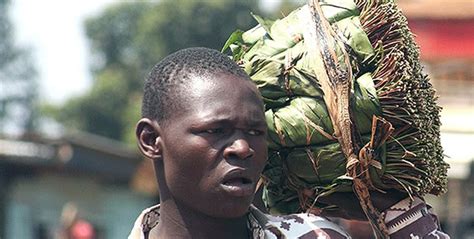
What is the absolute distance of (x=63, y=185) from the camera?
21906 millimetres

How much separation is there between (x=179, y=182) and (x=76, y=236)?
40.0ft

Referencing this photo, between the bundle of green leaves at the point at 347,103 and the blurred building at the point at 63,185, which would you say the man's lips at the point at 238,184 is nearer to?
the bundle of green leaves at the point at 347,103

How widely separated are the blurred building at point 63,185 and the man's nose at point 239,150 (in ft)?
50.7

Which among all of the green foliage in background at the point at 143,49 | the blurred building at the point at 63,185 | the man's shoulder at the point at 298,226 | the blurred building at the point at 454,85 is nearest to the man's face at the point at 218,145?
the man's shoulder at the point at 298,226

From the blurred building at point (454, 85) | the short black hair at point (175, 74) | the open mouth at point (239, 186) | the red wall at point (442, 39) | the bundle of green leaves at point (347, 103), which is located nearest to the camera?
the open mouth at point (239, 186)

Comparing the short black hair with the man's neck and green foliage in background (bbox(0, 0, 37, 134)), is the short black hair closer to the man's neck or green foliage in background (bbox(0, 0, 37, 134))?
the man's neck

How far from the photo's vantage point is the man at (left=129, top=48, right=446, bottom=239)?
331 cm

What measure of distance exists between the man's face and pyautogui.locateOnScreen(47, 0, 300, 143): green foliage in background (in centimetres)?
4493

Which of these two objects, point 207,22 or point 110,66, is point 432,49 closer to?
point 207,22

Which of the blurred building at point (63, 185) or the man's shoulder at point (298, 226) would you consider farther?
the blurred building at point (63, 185)

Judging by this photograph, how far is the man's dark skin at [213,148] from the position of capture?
10.8 ft

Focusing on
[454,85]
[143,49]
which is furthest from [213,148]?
[143,49]

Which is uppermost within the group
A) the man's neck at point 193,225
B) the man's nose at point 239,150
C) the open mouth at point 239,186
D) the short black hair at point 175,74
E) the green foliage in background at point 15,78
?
the short black hair at point 175,74

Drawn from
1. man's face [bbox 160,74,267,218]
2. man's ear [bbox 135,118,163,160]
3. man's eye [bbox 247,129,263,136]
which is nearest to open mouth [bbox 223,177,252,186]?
man's face [bbox 160,74,267,218]
